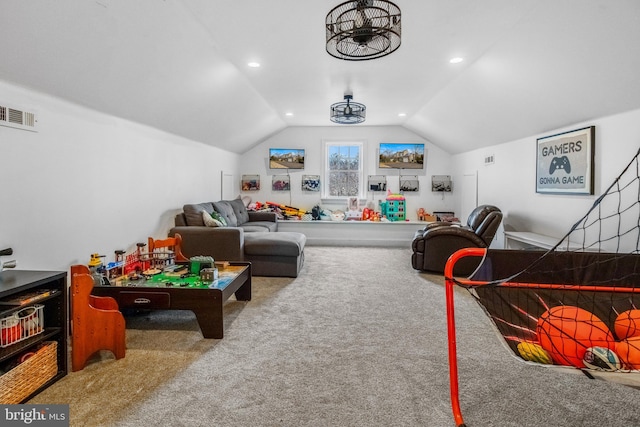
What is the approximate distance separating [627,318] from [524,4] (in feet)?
6.92

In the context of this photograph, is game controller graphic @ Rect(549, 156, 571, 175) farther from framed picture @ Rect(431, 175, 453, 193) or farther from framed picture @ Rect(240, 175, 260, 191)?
framed picture @ Rect(240, 175, 260, 191)

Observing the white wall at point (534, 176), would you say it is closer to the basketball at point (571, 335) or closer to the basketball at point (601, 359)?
the basketball at point (571, 335)

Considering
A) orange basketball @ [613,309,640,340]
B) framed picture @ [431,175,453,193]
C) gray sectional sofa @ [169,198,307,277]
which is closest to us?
orange basketball @ [613,309,640,340]

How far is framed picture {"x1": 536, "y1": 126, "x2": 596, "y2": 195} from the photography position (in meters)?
3.52

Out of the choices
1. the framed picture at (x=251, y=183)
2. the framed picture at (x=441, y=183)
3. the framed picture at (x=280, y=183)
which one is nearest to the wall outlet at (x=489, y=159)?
the framed picture at (x=441, y=183)

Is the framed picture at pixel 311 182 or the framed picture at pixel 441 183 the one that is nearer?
the framed picture at pixel 441 183

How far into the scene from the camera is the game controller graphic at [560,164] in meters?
3.83

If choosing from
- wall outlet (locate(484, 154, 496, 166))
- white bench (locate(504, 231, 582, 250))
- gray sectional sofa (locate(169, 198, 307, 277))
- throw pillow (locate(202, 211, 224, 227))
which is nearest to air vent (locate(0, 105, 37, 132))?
gray sectional sofa (locate(169, 198, 307, 277))

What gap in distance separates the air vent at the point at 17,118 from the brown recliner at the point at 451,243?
4.17 meters

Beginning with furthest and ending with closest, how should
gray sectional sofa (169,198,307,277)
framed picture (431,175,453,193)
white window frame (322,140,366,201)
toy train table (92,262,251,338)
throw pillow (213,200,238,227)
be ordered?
1. white window frame (322,140,366,201)
2. framed picture (431,175,453,193)
3. throw pillow (213,200,238,227)
4. gray sectional sofa (169,198,307,277)
5. toy train table (92,262,251,338)

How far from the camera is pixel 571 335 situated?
1603 millimetres

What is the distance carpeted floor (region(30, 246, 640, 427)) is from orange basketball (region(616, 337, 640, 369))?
0.22 meters

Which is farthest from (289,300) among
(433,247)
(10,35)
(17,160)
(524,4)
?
(524,4)

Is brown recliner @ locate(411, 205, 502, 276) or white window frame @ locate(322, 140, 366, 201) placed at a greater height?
white window frame @ locate(322, 140, 366, 201)
